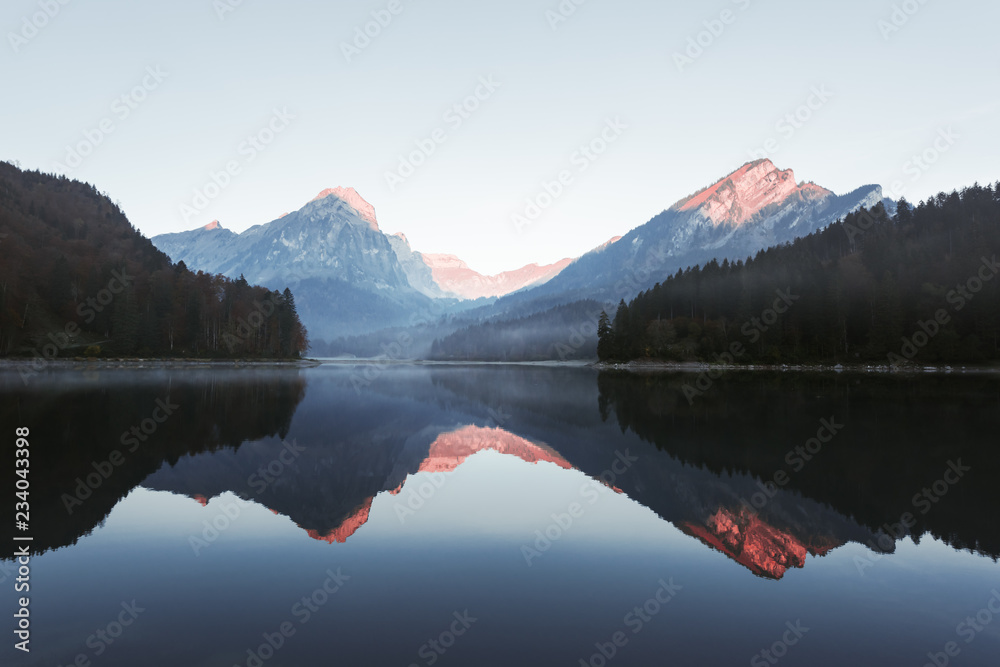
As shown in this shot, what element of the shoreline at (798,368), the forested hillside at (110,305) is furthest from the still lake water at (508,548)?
the forested hillside at (110,305)

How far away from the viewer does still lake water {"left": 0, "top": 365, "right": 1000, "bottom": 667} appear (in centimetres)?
866

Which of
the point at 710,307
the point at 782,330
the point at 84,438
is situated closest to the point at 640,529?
the point at 84,438

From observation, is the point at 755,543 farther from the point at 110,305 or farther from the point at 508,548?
the point at 110,305

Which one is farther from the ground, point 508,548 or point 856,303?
point 856,303

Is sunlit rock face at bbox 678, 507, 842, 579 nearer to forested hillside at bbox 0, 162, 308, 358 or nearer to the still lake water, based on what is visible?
the still lake water

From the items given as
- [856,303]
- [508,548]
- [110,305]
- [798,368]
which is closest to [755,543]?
[508,548]

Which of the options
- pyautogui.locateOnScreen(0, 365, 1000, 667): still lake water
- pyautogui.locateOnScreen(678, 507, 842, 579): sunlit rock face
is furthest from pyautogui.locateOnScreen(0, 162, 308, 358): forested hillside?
pyautogui.locateOnScreen(678, 507, 842, 579): sunlit rock face

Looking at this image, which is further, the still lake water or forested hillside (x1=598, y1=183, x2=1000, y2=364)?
forested hillside (x1=598, y1=183, x2=1000, y2=364)

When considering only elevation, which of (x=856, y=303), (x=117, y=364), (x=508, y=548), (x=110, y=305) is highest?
(x=110, y=305)

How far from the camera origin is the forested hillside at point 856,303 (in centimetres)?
11031

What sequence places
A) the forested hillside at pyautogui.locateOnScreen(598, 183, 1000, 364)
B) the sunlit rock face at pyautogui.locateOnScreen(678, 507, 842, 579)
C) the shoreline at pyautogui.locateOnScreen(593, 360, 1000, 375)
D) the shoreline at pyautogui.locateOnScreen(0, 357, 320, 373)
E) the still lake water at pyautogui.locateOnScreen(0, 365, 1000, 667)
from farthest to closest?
the forested hillside at pyautogui.locateOnScreen(598, 183, 1000, 364), the shoreline at pyautogui.locateOnScreen(593, 360, 1000, 375), the shoreline at pyautogui.locateOnScreen(0, 357, 320, 373), the sunlit rock face at pyautogui.locateOnScreen(678, 507, 842, 579), the still lake water at pyautogui.locateOnScreen(0, 365, 1000, 667)

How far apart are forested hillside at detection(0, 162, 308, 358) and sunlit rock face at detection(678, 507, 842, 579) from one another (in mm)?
131778

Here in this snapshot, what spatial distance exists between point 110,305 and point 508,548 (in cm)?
13877

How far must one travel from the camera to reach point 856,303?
399 feet
